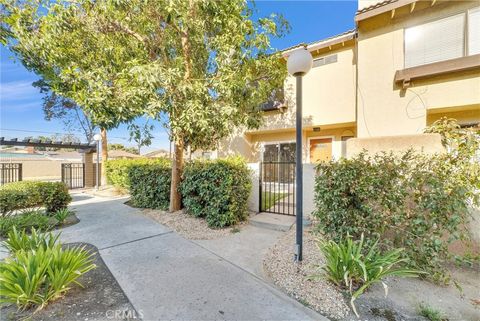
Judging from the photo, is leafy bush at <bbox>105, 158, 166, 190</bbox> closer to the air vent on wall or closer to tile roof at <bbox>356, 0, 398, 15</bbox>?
the air vent on wall

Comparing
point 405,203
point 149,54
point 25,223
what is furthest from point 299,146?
point 25,223

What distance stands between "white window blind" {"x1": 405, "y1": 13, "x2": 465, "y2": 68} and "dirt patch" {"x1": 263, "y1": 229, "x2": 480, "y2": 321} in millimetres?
5581

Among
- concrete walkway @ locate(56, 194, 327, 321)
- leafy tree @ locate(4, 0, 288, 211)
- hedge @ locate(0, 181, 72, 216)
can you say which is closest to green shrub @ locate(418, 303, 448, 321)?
concrete walkway @ locate(56, 194, 327, 321)

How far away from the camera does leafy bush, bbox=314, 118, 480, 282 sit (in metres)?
2.99

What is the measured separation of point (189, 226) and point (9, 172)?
1139cm

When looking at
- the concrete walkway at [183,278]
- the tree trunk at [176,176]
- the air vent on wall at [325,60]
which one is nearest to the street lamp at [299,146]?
the concrete walkway at [183,278]

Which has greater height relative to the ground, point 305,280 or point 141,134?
point 141,134

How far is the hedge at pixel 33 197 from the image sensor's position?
5863mm

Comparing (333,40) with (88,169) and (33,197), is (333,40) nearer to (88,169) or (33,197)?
(33,197)

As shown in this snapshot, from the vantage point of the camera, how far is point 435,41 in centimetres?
597

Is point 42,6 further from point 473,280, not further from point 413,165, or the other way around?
point 473,280

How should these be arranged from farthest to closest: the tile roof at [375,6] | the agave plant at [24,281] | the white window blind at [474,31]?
the tile roof at [375,6], the white window blind at [474,31], the agave plant at [24,281]

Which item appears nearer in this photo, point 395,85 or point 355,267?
point 355,267

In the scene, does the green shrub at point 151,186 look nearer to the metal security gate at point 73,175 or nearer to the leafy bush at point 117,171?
the leafy bush at point 117,171
